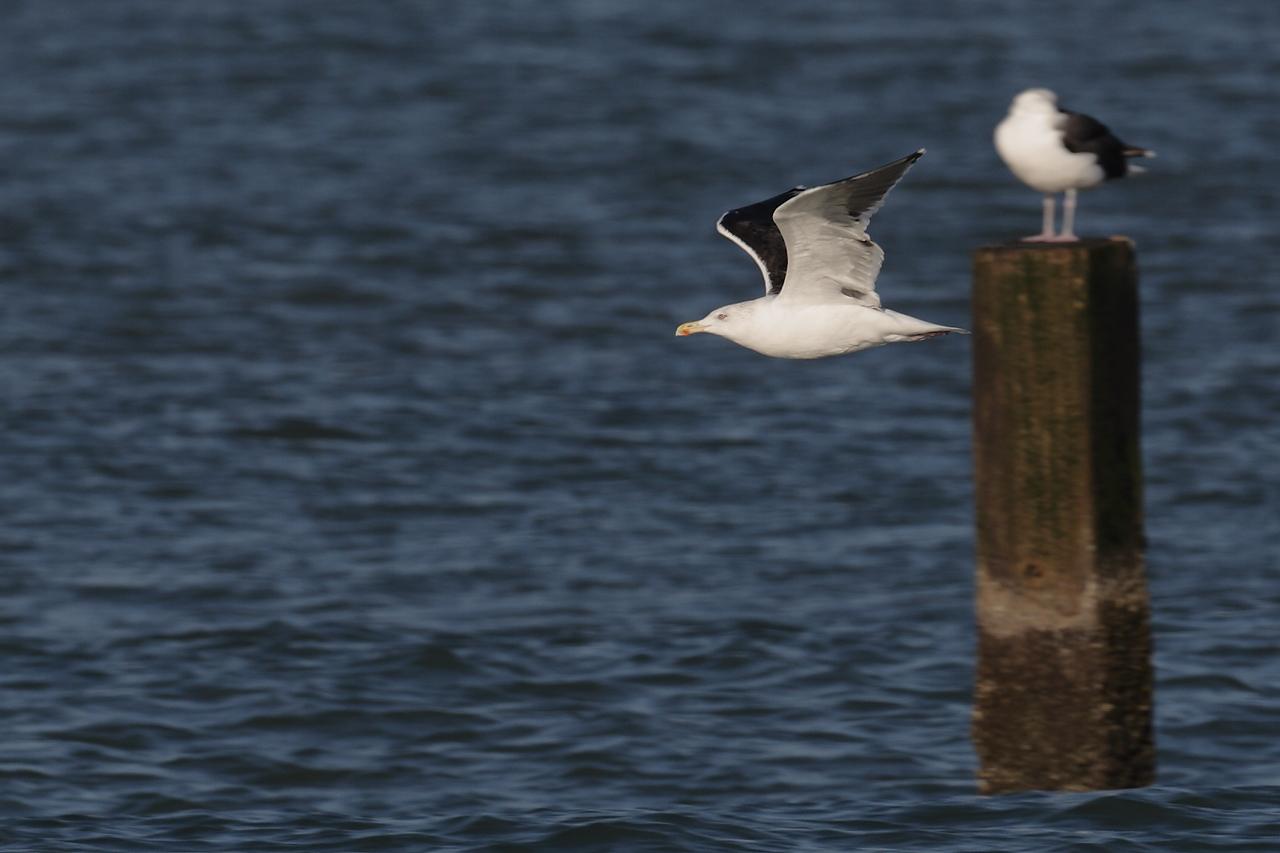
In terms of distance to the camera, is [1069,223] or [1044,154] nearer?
[1069,223]

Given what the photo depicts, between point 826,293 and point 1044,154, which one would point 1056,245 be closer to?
point 1044,154

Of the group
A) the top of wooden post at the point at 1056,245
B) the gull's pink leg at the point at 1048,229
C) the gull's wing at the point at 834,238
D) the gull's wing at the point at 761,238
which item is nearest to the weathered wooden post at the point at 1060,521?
the top of wooden post at the point at 1056,245

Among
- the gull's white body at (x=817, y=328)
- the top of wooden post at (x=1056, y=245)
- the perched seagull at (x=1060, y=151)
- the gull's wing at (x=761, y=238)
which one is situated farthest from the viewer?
the gull's wing at (x=761, y=238)

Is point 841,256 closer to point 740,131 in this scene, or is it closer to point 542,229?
point 542,229

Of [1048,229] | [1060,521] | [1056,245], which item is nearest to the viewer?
[1056,245]

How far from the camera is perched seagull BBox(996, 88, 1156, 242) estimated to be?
8477mm

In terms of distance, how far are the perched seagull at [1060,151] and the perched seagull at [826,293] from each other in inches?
29.9

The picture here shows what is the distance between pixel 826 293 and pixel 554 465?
6.70m

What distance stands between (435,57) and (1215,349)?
16769mm

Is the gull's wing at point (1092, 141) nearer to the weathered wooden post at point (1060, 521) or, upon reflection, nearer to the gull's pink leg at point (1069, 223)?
the gull's pink leg at point (1069, 223)

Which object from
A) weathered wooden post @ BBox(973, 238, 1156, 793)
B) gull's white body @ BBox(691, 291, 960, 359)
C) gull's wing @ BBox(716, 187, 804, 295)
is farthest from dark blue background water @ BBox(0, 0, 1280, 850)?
gull's wing @ BBox(716, 187, 804, 295)

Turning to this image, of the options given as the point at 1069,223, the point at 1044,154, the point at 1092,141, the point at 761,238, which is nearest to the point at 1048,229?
the point at 1069,223

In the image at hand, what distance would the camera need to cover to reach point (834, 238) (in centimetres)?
823

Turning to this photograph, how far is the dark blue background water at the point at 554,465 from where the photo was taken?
963 centimetres
